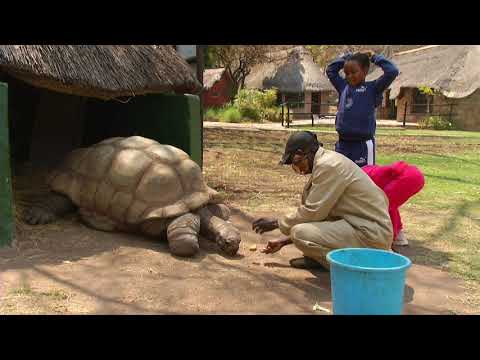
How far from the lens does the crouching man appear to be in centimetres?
381

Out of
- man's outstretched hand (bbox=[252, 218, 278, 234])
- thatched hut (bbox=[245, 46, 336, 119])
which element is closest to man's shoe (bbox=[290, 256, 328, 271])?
man's outstretched hand (bbox=[252, 218, 278, 234])

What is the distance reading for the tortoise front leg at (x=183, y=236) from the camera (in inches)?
179

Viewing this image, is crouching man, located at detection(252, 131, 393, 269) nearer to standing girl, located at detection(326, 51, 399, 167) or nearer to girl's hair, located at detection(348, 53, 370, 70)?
standing girl, located at detection(326, 51, 399, 167)

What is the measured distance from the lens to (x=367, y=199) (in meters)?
3.89

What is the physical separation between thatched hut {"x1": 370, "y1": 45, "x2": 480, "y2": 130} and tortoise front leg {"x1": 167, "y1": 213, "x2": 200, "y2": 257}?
76.7ft

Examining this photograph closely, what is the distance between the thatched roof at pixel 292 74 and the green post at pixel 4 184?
2984 cm

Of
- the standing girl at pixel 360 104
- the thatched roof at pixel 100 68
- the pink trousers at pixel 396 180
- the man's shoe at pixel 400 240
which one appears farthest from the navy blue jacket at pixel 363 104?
the thatched roof at pixel 100 68

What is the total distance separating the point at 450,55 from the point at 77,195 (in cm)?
2698

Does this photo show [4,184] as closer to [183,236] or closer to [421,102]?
[183,236]

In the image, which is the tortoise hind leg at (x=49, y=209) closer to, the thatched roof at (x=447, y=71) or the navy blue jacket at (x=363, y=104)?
the navy blue jacket at (x=363, y=104)

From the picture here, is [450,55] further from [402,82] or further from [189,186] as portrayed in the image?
[189,186]

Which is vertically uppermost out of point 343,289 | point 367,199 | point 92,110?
point 92,110

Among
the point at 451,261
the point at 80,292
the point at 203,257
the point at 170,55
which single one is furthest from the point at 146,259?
the point at 170,55

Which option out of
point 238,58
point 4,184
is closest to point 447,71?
point 238,58
